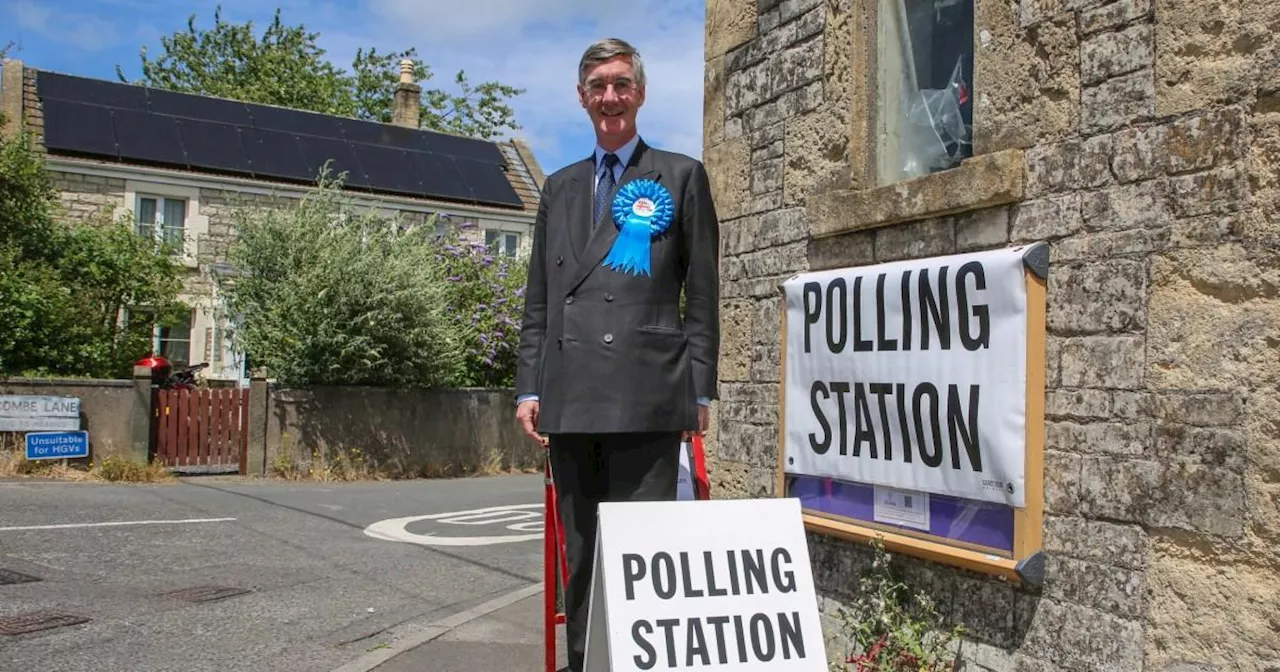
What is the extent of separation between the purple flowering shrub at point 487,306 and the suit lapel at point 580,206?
13.8m

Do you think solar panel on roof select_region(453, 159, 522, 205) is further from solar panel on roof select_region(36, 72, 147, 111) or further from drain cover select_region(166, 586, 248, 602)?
drain cover select_region(166, 586, 248, 602)

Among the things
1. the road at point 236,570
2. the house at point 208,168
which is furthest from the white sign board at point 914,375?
the house at point 208,168

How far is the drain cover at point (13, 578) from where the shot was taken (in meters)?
6.27

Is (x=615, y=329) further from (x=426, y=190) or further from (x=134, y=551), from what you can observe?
(x=426, y=190)

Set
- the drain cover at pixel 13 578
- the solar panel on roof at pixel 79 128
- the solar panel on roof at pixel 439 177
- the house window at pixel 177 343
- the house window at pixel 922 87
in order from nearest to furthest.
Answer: the house window at pixel 922 87
the drain cover at pixel 13 578
the solar panel on roof at pixel 79 128
the house window at pixel 177 343
the solar panel on roof at pixel 439 177

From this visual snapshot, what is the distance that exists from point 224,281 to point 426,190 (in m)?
8.96

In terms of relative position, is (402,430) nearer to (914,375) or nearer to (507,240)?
(507,240)

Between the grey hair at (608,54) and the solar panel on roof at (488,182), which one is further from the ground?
the solar panel on roof at (488,182)

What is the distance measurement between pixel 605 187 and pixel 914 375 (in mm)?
1519

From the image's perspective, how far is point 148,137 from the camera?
22031 mm

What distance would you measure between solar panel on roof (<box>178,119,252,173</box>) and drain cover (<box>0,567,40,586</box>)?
663 inches

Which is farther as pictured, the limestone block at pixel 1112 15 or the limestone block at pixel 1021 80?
the limestone block at pixel 1021 80

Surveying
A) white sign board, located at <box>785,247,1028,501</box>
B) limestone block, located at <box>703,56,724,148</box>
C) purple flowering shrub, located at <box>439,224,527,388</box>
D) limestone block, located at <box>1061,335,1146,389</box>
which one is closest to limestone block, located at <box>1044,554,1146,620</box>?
white sign board, located at <box>785,247,1028,501</box>

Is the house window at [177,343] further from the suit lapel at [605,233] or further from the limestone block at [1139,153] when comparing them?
the limestone block at [1139,153]
